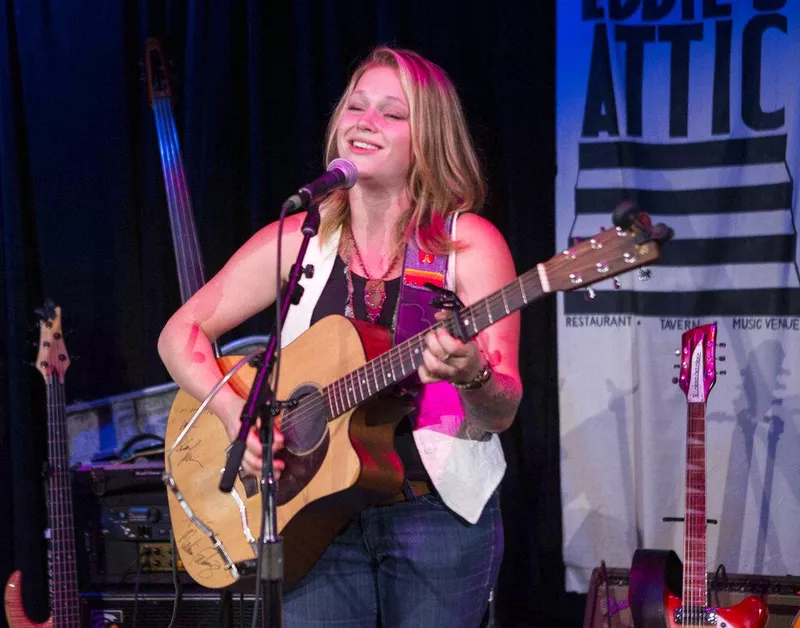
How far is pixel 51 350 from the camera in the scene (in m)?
4.14

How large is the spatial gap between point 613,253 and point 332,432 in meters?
0.90

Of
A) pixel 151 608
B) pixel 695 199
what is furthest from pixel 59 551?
pixel 695 199

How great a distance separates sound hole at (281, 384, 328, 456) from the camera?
2482 mm

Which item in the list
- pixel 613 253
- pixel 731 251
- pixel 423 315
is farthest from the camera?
pixel 731 251

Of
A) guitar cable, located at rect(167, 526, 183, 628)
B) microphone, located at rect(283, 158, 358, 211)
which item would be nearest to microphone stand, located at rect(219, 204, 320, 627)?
microphone, located at rect(283, 158, 358, 211)

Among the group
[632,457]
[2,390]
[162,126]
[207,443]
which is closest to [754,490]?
[632,457]

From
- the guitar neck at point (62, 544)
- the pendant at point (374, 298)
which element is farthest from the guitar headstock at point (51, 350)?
the pendant at point (374, 298)

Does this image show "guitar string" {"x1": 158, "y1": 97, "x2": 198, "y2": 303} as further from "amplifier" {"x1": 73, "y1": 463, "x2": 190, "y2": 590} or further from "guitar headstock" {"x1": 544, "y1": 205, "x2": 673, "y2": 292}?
"guitar headstock" {"x1": 544, "y1": 205, "x2": 673, "y2": 292}

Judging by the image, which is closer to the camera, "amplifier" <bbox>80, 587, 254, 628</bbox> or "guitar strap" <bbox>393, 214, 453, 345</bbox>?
"guitar strap" <bbox>393, 214, 453, 345</bbox>

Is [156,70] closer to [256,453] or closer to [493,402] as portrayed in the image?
[256,453]

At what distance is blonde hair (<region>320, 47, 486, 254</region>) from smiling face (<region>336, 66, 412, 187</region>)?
0.08ft

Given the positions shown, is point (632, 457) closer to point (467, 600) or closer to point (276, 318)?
point (467, 600)

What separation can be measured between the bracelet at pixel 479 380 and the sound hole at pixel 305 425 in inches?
18.9

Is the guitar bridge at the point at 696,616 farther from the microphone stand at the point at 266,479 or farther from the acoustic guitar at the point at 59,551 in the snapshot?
the acoustic guitar at the point at 59,551
